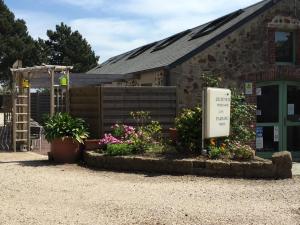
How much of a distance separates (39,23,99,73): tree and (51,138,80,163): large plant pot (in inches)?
1660

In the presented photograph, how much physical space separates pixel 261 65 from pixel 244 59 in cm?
61

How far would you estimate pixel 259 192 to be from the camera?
8570 millimetres

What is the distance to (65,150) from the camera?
1228cm

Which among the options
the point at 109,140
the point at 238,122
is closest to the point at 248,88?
the point at 238,122

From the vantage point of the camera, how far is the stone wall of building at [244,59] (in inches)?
567

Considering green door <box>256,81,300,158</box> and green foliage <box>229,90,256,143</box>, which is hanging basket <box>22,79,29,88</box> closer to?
green foliage <box>229,90,256,143</box>

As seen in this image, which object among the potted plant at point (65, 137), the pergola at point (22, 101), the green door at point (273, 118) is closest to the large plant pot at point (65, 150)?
the potted plant at point (65, 137)

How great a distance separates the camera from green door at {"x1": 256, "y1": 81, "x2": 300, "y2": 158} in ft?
50.2

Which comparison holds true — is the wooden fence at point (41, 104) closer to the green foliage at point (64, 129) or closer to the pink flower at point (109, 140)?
the green foliage at point (64, 129)

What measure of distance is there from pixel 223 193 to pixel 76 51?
48764 millimetres

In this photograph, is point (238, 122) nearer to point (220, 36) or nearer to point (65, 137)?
point (220, 36)

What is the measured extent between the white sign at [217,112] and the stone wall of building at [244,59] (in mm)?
3324

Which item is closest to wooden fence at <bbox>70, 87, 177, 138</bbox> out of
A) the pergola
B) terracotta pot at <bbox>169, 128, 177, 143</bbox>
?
terracotta pot at <bbox>169, 128, 177, 143</bbox>

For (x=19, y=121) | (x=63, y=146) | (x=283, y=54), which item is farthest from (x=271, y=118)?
(x=19, y=121)
